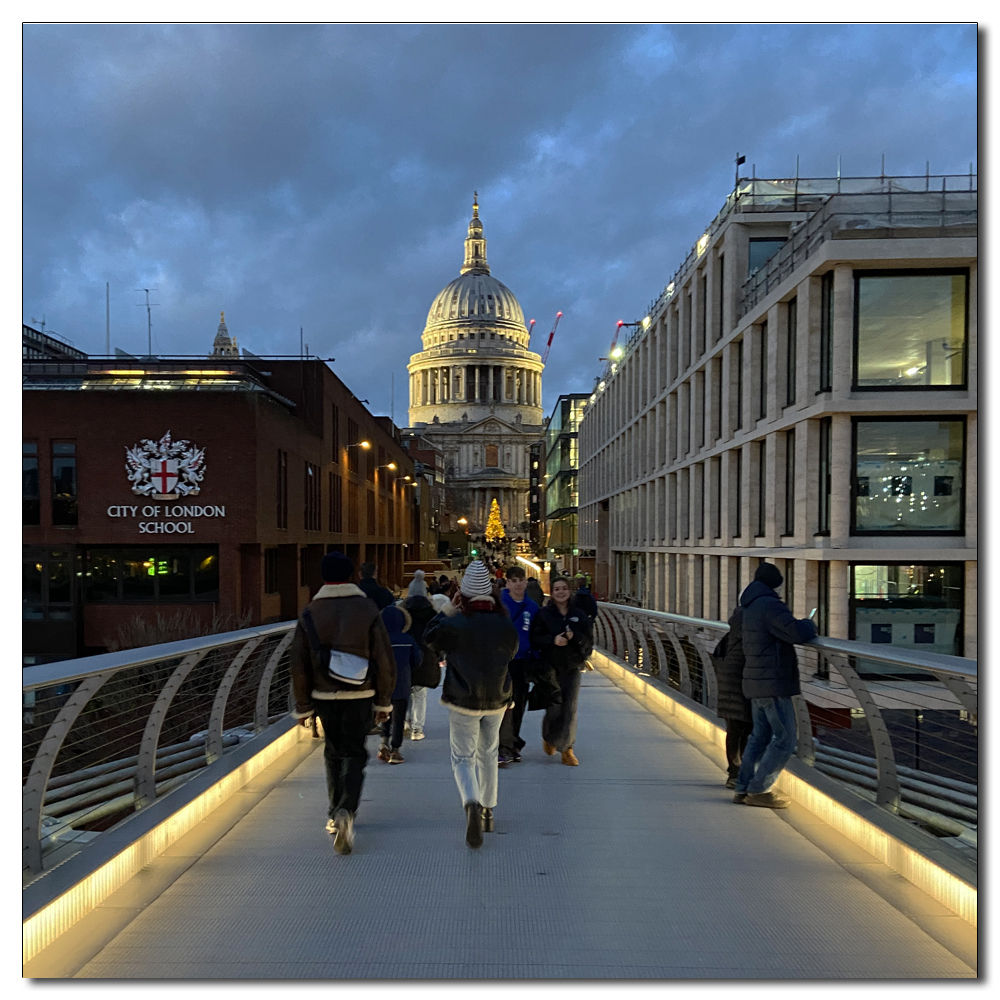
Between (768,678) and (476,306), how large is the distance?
6315 inches

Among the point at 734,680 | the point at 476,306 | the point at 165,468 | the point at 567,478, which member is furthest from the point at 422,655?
the point at 476,306

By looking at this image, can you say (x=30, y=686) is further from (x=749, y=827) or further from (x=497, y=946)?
(x=749, y=827)

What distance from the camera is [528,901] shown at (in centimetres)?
412

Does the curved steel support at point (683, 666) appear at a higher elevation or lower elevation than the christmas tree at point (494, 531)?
higher

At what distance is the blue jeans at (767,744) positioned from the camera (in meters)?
5.54

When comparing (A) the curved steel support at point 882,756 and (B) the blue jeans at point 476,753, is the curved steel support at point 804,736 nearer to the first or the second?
(A) the curved steel support at point 882,756

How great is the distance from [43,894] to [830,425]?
734 inches

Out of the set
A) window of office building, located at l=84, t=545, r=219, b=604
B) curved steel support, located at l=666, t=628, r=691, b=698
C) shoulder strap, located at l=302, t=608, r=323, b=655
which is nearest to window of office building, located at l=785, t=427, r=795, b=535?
curved steel support, located at l=666, t=628, r=691, b=698

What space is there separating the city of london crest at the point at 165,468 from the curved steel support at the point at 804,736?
25.0m

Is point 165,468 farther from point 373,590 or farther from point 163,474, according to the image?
point 373,590

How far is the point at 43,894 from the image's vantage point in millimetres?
3732

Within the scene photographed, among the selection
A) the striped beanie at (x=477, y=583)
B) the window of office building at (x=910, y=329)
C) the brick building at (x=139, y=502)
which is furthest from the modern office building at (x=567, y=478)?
the striped beanie at (x=477, y=583)

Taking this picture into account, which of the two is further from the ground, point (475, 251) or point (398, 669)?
point (475, 251)

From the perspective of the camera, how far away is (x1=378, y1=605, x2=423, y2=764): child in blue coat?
679 centimetres
